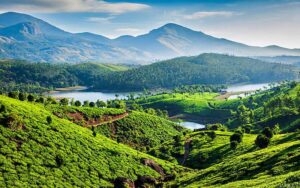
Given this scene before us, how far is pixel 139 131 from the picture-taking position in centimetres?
16988

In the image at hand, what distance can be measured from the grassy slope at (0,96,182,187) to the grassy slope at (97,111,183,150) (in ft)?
127

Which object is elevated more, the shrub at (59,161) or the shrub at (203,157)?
the shrub at (59,161)

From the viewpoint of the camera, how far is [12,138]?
299 feet

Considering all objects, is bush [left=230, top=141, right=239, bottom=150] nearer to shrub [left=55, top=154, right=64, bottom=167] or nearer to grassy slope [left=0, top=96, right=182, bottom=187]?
grassy slope [left=0, top=96, right=182, bottom=187]

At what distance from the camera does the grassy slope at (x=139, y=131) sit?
15888 cm

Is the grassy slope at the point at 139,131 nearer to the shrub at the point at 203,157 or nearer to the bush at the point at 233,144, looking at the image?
the shrub at the point at 203,157

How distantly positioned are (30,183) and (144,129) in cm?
9812

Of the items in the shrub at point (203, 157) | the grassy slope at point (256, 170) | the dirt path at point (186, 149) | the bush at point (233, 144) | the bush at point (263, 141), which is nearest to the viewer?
the grassy slope at point (256, 170)

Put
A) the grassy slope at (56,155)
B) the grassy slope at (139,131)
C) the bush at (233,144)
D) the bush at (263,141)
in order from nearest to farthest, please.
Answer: the grassy slope at (56,155)
the bush at (263,141)
the bush at (233,144)
the grassy slope at (139,131)

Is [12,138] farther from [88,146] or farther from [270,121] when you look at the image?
[270,121]

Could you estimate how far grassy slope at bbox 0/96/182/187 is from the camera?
270 ft

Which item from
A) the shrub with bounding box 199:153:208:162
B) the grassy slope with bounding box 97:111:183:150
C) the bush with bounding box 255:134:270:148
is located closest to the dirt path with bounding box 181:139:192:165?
the shrub with bounding box 199:153:208:162

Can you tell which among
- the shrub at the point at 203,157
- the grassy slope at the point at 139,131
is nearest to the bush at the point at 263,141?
the shrub at the point at 203,157

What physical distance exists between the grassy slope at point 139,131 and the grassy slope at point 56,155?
38.7 metres
